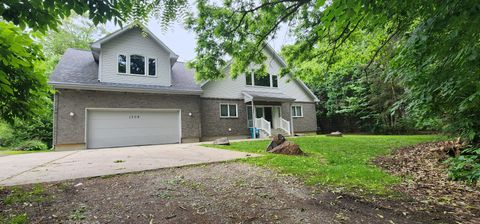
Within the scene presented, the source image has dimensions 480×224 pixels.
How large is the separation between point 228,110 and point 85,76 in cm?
805

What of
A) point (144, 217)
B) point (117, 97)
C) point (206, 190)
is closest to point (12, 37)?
point (144, 217)

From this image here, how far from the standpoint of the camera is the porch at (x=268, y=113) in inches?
594

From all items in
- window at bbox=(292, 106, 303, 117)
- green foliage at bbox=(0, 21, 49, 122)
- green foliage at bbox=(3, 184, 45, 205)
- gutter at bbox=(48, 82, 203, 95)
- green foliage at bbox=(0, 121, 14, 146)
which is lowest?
green foliage at bbox=(3, 184, 45, 205)

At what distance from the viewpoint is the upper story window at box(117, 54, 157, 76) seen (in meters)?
12.0

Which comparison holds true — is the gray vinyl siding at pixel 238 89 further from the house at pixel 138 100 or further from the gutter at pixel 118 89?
the gutter at pixel 118 89

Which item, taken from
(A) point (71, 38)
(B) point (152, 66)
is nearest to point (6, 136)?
(B) point (152, 66)

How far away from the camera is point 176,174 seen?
408 centimetres

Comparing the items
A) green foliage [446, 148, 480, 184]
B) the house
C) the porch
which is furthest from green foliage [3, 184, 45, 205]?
the porch

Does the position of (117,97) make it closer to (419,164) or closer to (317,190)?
(317,190)

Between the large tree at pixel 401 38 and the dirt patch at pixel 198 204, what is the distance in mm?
1912

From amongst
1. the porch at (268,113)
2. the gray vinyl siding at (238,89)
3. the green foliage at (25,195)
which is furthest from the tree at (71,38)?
the green foliage at (25,195)

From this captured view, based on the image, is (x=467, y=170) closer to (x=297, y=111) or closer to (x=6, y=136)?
(x=297, y=111)

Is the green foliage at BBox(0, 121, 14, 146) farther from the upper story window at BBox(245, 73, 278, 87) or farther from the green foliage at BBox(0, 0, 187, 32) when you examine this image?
the green foliage at BBox(0, 0, 187, 32)

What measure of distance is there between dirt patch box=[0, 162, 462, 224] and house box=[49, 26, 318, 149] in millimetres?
7044
